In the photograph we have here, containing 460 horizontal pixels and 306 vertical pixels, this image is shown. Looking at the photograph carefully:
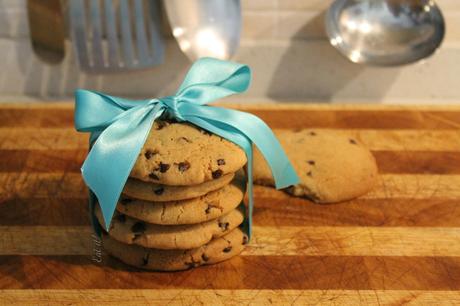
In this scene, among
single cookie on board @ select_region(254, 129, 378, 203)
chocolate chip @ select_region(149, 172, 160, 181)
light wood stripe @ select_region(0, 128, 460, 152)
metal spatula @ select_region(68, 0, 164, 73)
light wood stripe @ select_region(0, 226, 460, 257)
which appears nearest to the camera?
chocolate chip @ select_region(149, 172, 160, 181)

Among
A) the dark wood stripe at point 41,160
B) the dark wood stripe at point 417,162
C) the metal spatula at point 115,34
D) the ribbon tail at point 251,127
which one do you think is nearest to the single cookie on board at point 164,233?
the ribbon tail at point 251,127

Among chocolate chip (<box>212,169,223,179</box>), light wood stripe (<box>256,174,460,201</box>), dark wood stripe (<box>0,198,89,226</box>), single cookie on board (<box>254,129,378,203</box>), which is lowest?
dark wood stripe (<box>0,198,89,226</box>)

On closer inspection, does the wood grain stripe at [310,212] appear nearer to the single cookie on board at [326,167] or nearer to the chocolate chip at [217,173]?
the single cookie on board at [326,167]

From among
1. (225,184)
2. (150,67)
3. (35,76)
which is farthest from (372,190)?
(35,76)

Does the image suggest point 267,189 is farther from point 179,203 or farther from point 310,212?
point 179,203

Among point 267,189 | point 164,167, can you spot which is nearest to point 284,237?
point 267,189

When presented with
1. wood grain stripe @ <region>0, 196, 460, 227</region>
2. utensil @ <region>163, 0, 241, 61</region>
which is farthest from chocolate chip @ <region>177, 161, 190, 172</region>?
utensil @ <region>163, 0, 241, 61</region>

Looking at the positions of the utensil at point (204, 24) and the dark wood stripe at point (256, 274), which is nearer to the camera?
the dark wood stripe at point (256, 274)

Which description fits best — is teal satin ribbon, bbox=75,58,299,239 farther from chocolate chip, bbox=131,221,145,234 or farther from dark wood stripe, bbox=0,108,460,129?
dark wood stripe, bbox=0,108,460,129
